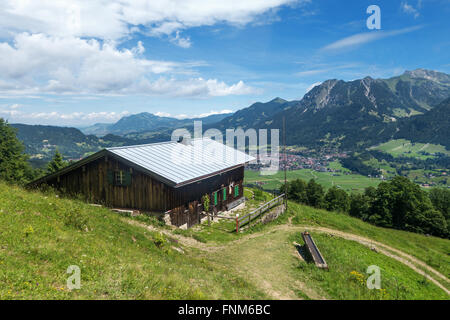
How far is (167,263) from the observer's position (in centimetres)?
1119

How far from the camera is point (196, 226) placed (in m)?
22.5

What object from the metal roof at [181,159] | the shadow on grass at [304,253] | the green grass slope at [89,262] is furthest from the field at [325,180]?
the green grass slope at [89,262]

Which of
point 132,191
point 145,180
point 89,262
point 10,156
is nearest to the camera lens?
point 89,262

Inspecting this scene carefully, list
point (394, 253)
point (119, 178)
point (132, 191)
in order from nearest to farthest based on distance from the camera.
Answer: point (132, 191), point (119, 178), point (394, 253)

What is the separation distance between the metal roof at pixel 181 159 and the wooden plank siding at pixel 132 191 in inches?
38.5

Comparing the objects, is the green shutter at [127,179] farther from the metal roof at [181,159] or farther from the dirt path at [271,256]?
the dirt path at [271,256]

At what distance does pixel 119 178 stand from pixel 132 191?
1646mm

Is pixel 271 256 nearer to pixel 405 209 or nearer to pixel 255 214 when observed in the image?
pixel 255 214

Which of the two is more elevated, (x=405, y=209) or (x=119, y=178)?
(x=119, y=178)

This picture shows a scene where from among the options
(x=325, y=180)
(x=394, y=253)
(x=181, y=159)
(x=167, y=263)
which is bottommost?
(x=325, y=180)

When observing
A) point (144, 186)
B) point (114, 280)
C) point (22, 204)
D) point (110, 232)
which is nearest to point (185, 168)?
point (144, 186)

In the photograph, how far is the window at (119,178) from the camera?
2062 cm

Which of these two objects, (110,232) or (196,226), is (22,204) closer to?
(110,232)

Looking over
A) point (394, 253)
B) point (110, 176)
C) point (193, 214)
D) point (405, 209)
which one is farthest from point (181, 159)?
point (405, 209)
